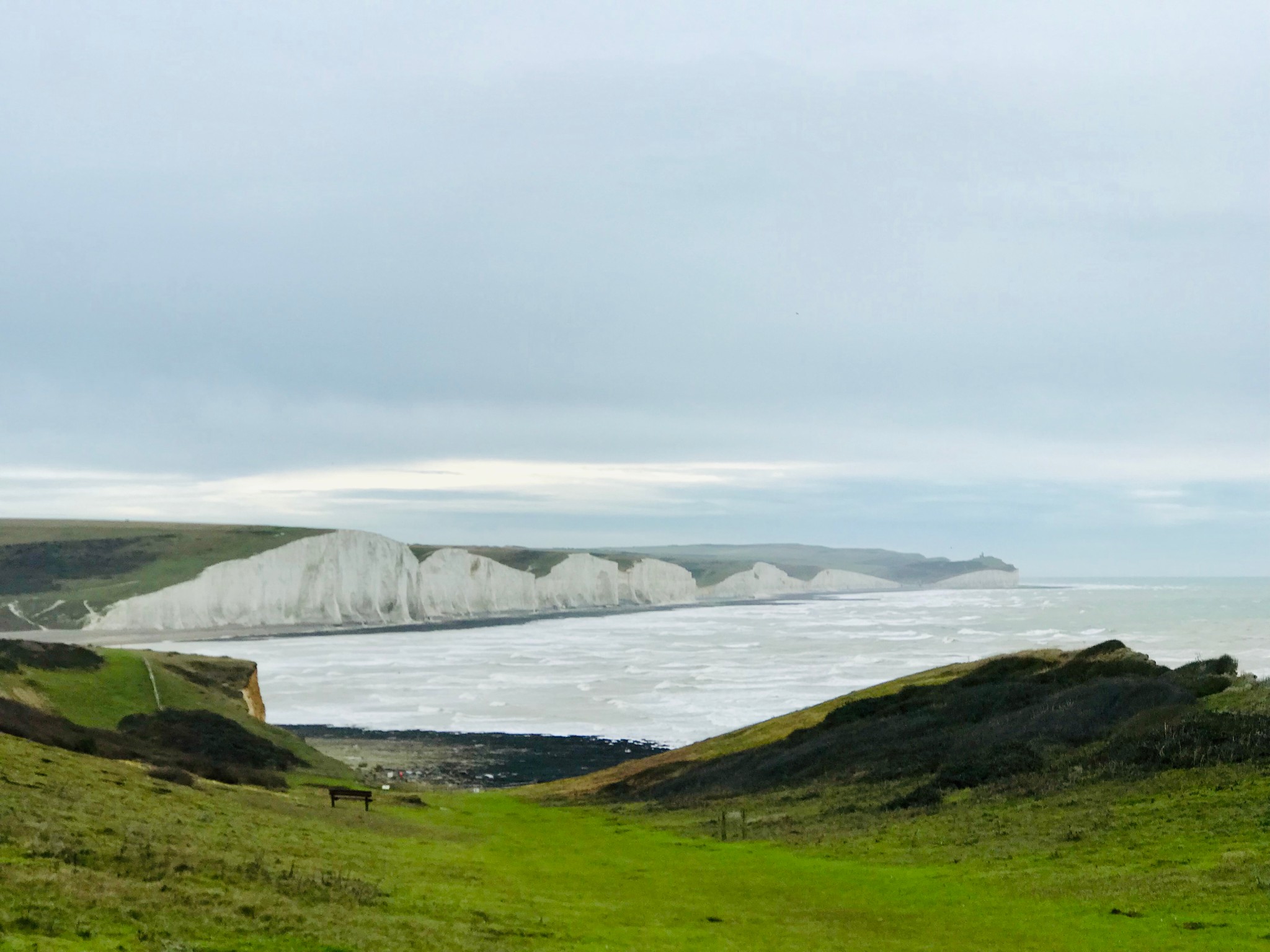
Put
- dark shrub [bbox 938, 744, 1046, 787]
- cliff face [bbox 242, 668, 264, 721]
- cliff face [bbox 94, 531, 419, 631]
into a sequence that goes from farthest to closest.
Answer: cliff face [bbox 94, 531, 419, 631] < cliff face [bbox 242, 668, 264, 721] < dark shrub [bbox 938, 744, 1046, 787]

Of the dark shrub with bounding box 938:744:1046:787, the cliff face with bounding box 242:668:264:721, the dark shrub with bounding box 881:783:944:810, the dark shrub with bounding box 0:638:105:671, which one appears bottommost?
the cliff face with bounding box 242:668:264:721

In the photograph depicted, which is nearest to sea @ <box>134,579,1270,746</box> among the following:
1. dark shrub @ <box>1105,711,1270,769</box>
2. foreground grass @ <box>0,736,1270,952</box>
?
dark shrub @ <box>1105,711,1270,769</box>

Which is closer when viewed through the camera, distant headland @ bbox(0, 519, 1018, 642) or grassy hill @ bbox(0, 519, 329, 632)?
grassy hill @ bbox(0, 519, 329, 632)

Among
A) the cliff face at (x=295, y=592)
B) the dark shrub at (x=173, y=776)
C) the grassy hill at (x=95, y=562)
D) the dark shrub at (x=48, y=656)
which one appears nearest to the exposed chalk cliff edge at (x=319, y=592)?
the cliff face at (x=295, y=592)

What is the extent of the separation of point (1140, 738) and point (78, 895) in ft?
78.3

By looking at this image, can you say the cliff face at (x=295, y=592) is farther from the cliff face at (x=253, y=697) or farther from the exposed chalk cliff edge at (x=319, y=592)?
the cliff face at (x=253, y=697)

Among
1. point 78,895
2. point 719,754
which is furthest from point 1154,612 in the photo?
point 78,895

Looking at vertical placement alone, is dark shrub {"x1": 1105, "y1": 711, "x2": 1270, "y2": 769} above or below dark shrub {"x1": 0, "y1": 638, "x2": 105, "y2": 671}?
above

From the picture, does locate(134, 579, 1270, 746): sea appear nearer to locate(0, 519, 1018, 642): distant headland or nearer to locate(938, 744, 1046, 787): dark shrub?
locate(0, 519, 1018, 642): distant headland

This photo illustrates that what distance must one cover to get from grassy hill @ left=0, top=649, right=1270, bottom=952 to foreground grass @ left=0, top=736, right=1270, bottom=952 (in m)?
0.06

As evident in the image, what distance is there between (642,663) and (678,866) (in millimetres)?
72862

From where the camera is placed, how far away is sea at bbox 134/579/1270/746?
6500cm

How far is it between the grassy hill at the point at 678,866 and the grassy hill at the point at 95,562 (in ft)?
376

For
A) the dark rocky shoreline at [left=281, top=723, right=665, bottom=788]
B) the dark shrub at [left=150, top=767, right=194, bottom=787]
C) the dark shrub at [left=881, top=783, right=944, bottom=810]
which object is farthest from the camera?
the dark rocky shoreline at [left=281, top=723, right=665, bottom=788]
